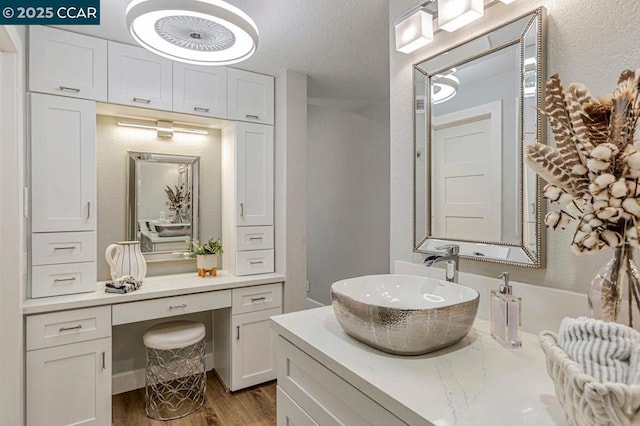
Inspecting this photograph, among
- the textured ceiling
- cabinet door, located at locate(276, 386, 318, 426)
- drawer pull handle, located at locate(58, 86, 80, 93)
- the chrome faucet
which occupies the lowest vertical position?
cabinet door, located at locate(276, 386, 318, 426)

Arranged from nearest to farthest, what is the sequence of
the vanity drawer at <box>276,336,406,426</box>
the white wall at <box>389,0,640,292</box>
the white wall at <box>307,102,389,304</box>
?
the vanity drawer at <box>276,336,406,426</box>
the white wall at <box>389,0,640,292</box>
the white wall at <box>307,102,389,304</box>

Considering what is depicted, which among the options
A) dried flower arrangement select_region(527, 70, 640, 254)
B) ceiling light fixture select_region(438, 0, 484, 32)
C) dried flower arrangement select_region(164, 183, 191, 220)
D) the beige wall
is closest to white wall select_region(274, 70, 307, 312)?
the beige wall

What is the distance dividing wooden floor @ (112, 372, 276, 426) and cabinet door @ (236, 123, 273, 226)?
124 centimetres

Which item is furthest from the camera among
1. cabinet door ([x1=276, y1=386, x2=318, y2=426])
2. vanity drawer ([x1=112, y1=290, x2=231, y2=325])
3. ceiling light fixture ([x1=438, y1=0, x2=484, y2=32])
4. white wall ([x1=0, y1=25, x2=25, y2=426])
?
vanity drawer ([x1=112, y1=290, x2=231, y2=325])

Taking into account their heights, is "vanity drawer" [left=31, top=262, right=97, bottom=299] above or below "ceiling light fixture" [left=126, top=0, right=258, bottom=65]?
below

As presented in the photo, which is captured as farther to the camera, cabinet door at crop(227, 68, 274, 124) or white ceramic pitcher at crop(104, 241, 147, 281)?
cabinet door at crop(227, 68, 274, 124)

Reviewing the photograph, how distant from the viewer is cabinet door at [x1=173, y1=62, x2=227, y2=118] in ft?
7.85

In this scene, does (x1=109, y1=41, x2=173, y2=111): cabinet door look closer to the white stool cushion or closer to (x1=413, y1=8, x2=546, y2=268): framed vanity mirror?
the white stool cushion

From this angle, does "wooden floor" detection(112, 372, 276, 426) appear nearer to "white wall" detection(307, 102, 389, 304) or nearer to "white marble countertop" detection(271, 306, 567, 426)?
"white marble countertop" detection(271, 306, 567, 426)

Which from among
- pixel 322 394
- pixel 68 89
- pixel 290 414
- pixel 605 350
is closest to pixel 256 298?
pixel 290 414

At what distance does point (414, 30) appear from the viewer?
4.75ft

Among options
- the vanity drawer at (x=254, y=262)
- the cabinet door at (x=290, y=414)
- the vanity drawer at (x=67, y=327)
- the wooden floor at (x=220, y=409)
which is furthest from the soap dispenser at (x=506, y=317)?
the vanity drawer at (x=67, y=327)

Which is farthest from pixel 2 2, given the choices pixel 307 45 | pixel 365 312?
pixel 365 312

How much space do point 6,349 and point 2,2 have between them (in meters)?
1.64
